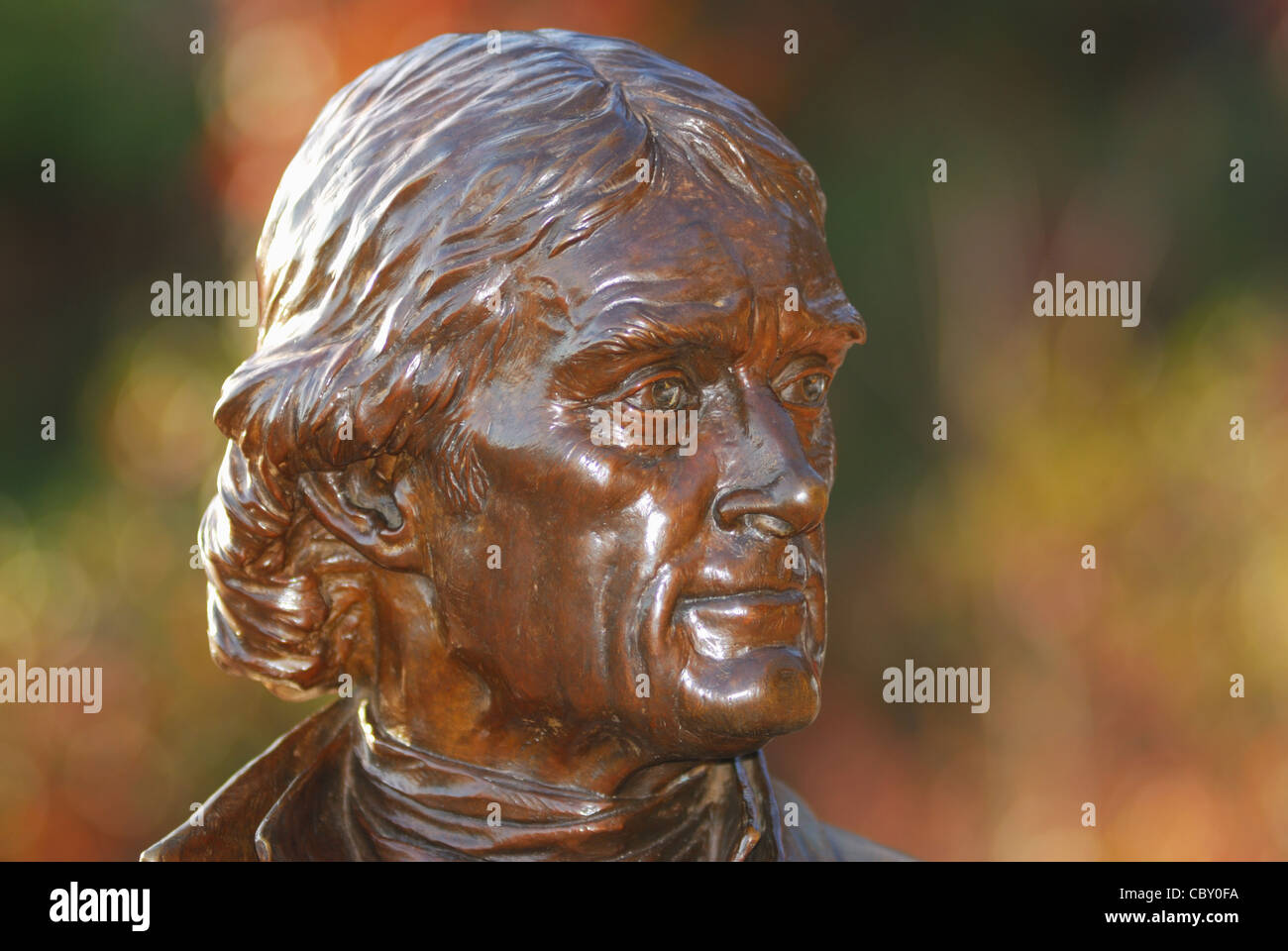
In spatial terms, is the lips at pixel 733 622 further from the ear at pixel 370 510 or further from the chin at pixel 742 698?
the ear at pixel 370 510

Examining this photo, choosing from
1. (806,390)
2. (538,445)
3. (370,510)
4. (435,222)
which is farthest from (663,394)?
(370,510)

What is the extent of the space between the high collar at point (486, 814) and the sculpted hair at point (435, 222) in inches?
12.9

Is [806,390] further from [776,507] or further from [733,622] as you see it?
[733,622]

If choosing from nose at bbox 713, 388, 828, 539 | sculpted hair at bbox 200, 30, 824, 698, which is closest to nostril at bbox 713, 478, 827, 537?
nose at bbox 713, 388, 828, 539

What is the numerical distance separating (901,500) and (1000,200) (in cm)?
139

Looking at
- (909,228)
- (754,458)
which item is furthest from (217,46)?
(754,458)

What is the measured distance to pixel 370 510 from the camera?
2.75 meters

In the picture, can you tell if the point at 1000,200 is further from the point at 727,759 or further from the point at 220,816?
the point at 220,816

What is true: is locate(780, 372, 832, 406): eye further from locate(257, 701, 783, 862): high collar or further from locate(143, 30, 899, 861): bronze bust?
locate(257, 701, 783, 862): high collar

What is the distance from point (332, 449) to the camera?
8.58ft

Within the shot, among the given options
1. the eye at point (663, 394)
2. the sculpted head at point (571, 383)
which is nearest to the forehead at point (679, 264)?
the sculpted head at point (571, 383)

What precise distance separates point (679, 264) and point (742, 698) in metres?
0.72

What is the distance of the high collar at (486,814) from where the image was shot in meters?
2.72

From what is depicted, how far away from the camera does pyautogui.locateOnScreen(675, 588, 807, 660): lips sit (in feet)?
8.18
